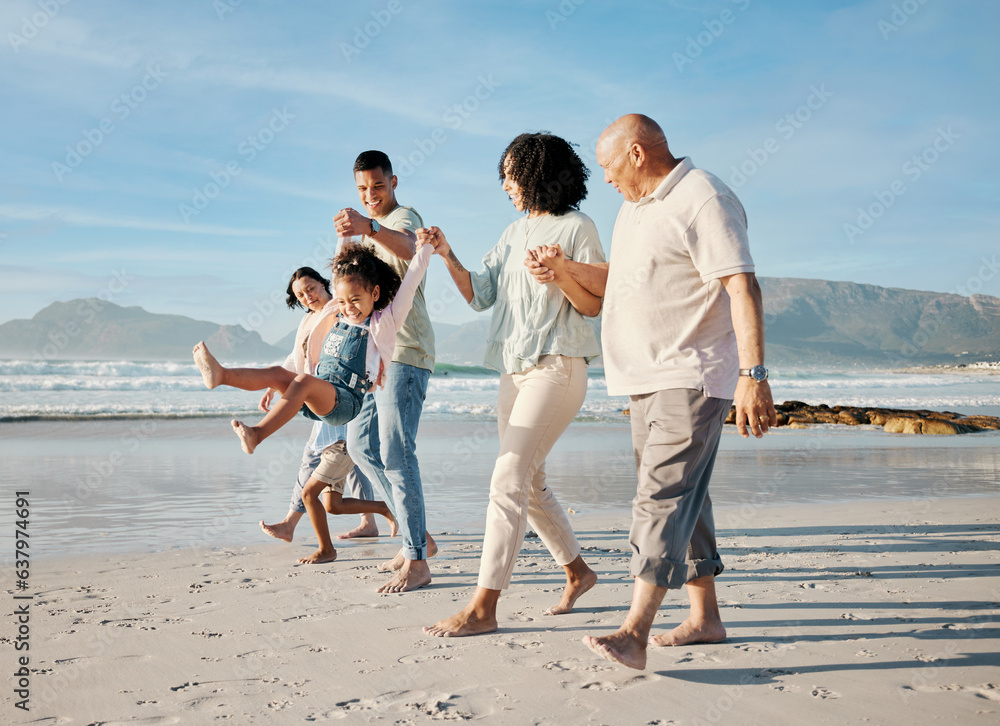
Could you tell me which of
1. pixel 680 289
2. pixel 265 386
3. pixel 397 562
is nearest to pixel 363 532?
pixel 397 562

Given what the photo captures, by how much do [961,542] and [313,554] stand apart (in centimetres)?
402

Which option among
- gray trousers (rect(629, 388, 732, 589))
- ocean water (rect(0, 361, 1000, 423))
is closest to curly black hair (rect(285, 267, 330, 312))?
gray trousers (rect(629, 388, 732, 589))

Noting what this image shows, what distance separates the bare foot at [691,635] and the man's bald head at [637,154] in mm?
1608

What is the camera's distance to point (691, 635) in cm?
281

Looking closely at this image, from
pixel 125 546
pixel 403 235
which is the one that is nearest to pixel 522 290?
pixel 403 235

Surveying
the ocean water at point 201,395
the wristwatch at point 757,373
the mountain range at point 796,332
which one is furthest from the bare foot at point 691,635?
the mountain range at point 796,332

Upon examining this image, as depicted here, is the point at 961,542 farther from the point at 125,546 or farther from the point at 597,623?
the point at 125,546

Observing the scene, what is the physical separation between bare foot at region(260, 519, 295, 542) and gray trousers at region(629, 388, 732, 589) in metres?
2.82

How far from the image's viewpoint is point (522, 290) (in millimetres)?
3246

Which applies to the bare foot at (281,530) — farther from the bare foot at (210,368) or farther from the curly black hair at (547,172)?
the curly black hair at (547,172)

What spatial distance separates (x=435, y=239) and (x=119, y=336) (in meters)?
87.3

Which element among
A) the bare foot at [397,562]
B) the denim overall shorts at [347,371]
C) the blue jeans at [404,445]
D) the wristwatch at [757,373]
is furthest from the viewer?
the bare foot at [397,562]

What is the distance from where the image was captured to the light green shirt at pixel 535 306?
312 centimetres

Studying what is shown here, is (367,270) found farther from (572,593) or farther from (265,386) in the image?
(572,593)
